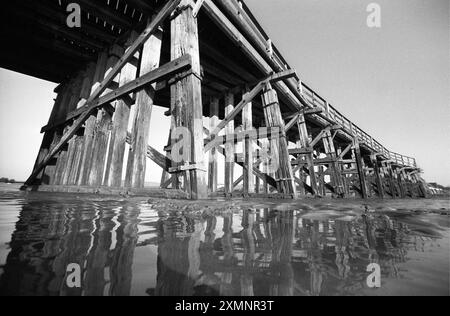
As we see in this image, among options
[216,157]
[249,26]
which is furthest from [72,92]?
[249,26]

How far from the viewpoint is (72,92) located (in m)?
5.27

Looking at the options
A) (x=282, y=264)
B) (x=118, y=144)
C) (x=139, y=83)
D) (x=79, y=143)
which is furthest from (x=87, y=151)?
(x=282, y=264)

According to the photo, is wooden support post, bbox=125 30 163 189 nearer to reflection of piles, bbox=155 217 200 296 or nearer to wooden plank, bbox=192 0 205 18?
wooden plank, bbox=192 0 205 18

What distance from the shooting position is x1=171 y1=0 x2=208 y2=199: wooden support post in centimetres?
227

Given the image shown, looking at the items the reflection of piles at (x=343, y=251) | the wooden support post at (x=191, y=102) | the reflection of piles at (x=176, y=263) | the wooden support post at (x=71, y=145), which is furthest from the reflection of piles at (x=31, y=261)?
the wooden support post at (x=71, y=145)

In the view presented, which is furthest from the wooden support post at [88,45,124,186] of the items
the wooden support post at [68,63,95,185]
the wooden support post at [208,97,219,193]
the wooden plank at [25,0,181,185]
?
the wooden support post at [208,97,219,193]

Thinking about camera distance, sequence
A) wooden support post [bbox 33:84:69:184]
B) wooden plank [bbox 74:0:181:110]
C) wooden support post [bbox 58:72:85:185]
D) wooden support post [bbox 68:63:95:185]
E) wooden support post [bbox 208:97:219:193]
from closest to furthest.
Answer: wooden plank [bbox 74:0:181:110]
wooden support post [bbox 68:63:95:185]
wooden support post [bbox 58:72:85:185]
wooden support post [bbox 33:84:69:184]
wooden support post [bbox 208:97:219:193]

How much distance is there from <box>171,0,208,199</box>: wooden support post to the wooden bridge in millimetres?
13

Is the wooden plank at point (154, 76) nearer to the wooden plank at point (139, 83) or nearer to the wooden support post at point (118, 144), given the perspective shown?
the wooden plank at point (139, 83)

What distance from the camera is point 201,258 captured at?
0.66 metres

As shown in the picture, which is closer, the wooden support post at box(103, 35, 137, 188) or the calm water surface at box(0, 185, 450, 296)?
the calm water surface at box(0, 185, 450, 296)

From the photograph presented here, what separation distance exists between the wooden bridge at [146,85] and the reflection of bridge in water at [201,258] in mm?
1324

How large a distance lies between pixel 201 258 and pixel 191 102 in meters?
2.04
